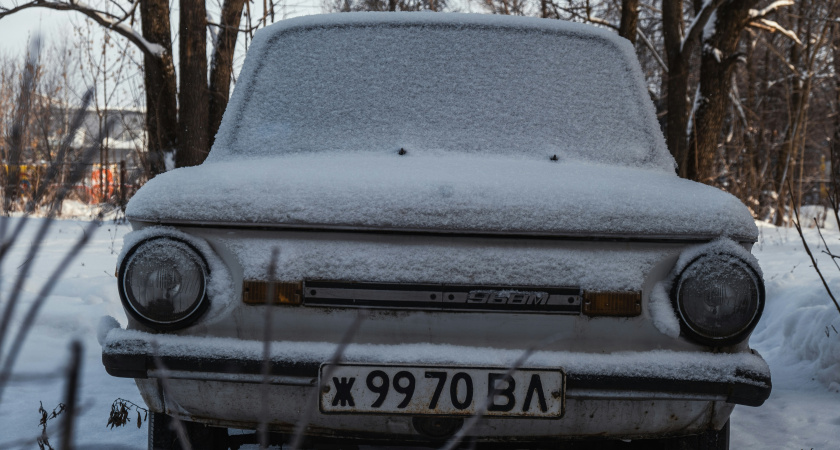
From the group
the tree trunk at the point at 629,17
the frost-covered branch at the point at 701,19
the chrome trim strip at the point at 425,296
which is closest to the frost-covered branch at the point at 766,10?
the frost-covered branch at the point at 701,19

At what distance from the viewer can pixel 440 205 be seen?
1780 mm

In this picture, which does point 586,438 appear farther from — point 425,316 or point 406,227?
point 406,227

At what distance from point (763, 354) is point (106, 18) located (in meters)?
9.76

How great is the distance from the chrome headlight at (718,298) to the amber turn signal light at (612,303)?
106mm

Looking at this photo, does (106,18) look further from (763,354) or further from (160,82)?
(763,354)

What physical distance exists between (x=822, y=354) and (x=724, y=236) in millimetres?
2505

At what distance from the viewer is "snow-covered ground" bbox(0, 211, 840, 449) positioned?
283 centimetres

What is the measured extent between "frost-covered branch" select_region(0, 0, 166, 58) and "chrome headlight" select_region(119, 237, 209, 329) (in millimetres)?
8934

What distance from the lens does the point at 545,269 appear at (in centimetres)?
178

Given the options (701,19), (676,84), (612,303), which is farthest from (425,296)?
(676,84)

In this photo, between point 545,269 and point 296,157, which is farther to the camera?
point 296,157

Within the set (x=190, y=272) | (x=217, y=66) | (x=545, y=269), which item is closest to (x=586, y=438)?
(x=545, y=269)

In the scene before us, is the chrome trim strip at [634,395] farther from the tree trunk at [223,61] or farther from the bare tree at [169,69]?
the tree trunk at [223,61]

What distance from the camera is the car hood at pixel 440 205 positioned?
177cm
